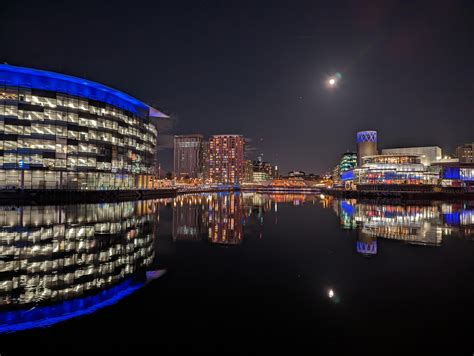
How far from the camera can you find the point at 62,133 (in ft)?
217

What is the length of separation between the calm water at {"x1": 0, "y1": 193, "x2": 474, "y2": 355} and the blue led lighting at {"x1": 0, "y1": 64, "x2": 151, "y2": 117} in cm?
5827

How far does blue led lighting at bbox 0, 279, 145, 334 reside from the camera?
6934 mm

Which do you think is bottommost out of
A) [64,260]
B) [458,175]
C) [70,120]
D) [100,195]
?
[64,260]

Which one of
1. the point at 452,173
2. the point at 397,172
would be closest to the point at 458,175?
the point at 452,173

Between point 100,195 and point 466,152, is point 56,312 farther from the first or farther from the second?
point 466,152

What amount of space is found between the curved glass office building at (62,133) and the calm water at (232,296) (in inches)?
2057

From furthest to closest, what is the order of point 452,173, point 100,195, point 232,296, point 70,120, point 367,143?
point 367,143 < point 452,173 < point 70,120 < point 100,195 < point 232,296

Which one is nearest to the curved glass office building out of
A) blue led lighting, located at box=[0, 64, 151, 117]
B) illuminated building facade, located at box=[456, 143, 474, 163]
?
blue led lighting, located at box=[0, 64, 151, 117]

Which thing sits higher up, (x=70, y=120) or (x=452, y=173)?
(x=70, y=120)

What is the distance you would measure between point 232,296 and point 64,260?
7.44 metres

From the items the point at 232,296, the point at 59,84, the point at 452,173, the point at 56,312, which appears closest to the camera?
the point at 56,312

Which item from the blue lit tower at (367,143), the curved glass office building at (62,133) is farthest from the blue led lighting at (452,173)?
the curved glass office building at (62,133)

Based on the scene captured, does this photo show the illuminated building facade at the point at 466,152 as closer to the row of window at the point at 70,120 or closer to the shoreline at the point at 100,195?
the shoreline at the point at 100,195

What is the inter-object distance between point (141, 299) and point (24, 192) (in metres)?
52.7
